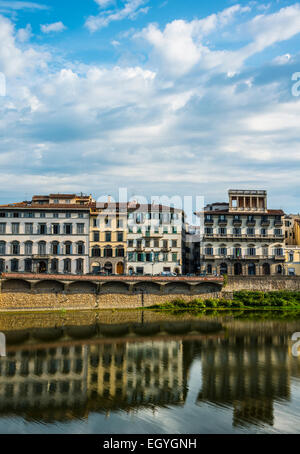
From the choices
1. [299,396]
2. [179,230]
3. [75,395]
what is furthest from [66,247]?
[299,396]

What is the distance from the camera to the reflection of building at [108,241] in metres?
71.5

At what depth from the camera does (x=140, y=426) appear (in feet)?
75.3

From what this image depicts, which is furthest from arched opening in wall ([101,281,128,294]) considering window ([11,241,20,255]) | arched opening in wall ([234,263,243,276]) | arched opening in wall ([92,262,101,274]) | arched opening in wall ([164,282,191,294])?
arched opening in wall ([234,263,243,276])

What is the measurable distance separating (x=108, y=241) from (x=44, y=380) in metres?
41.5

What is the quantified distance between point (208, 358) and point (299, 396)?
35.3ft

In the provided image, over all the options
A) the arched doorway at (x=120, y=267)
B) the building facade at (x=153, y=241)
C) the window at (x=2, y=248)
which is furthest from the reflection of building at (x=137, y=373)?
the window at (x=2, y=248)

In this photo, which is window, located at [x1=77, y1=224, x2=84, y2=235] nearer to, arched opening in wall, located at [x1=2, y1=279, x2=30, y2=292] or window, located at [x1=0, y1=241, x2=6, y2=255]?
window, located at [x1=0, y1=241, x2=6, y2=255]

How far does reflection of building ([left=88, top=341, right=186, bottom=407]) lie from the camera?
1093 inches

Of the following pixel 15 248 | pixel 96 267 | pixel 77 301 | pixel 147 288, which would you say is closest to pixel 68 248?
pixel 96 267

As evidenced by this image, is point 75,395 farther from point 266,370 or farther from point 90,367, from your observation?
point 266,370

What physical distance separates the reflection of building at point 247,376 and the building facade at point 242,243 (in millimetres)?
31336

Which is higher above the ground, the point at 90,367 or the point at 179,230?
the point at 179,230

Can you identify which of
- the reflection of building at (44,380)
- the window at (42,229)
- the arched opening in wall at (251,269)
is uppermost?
the window at (42,229)

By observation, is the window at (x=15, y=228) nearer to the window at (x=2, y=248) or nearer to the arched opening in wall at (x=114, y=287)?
the window at (x=2, y=248)
